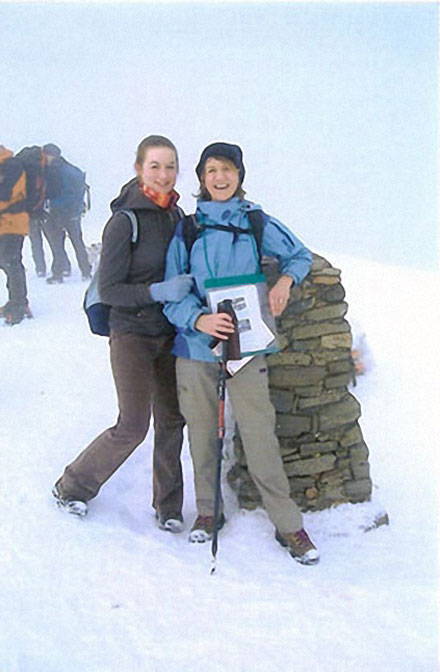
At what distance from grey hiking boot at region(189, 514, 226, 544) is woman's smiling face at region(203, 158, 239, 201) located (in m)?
2.01

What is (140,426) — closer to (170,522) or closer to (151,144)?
(170,522)

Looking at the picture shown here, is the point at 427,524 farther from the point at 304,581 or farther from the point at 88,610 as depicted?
the point at 88,610

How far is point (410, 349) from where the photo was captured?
9086 millimetres

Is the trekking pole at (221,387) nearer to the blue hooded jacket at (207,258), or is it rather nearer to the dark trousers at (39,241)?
the blue hooded jacket at (207,258)

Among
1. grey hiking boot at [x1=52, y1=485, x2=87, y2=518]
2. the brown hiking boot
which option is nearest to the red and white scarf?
grey hiking boot at [x1=52, y1=485, x2=87, y2=518]

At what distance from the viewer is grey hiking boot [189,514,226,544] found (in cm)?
392

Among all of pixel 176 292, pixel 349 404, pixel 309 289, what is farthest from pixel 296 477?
pixel 176 292

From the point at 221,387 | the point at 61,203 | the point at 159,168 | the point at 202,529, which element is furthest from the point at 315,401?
the point at 61,203

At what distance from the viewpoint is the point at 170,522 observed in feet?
13.4

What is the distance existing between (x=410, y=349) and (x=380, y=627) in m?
6.31

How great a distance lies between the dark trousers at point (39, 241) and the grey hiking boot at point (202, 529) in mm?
7018

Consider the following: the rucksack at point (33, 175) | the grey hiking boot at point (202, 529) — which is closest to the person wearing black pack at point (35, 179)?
the rucksack at point (33, 175)

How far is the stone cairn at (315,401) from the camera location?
4.40 m

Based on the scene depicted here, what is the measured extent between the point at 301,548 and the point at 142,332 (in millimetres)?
1645
